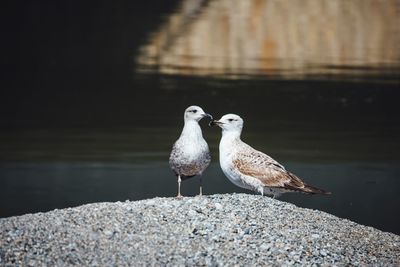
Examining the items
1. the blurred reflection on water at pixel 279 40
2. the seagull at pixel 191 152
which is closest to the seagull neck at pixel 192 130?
the seagull at pixel 191 152

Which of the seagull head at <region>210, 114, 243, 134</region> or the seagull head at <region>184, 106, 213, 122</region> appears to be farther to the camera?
the seagull head at <region>210, 114, 243, 134</region>

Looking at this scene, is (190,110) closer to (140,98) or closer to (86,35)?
(140,98)

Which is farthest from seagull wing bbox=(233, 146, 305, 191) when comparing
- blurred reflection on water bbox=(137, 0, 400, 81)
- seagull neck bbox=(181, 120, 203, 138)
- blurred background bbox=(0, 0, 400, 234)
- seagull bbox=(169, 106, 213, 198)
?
blurred reflection on water bbox=(137, 0, 400, 81)

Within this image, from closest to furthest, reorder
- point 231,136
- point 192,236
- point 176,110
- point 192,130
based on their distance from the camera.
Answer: point 192,236 < point 192,130 < point 231,136 < point 176,110

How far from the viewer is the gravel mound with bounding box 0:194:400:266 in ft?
33.1

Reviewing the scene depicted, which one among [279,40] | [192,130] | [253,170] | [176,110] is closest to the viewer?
[253,170]

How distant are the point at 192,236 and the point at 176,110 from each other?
1435 centimetres

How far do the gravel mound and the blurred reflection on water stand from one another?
2132 cm

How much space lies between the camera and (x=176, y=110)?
2488 centimetres

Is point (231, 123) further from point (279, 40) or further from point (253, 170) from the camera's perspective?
point (279, 40)

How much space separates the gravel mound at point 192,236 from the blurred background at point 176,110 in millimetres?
2487

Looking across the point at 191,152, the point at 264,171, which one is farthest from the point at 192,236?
the point at 264,171

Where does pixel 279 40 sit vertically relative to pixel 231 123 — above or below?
below

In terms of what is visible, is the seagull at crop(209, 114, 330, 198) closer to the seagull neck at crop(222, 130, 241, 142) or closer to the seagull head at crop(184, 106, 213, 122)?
the seagull neck at crop(222, 130, 241, 142)
